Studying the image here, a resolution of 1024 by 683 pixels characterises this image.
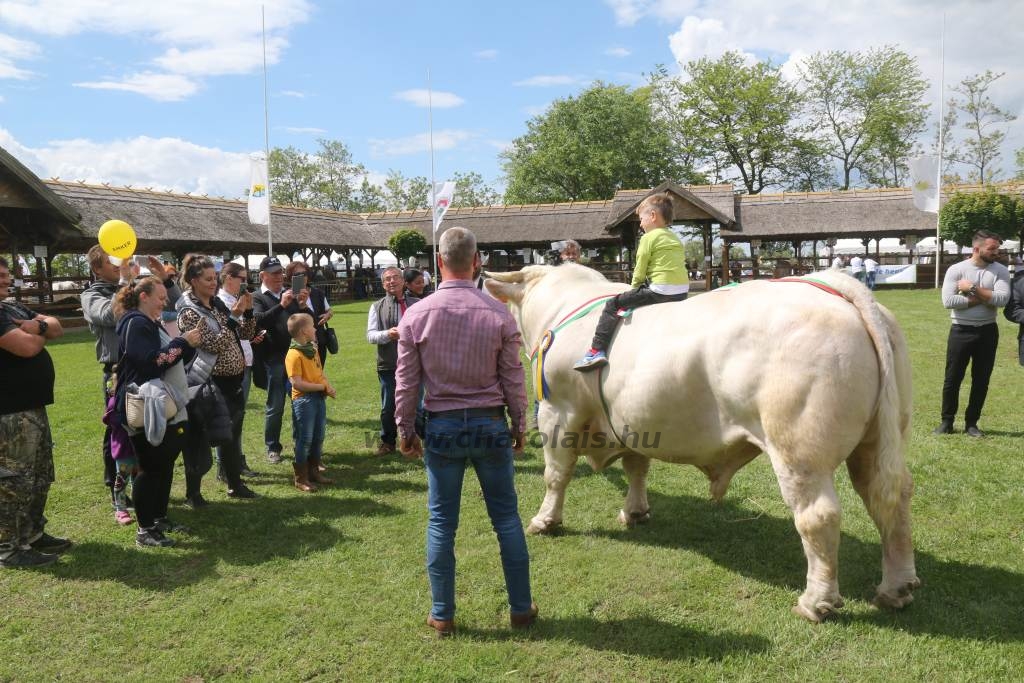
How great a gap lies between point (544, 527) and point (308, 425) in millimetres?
2393

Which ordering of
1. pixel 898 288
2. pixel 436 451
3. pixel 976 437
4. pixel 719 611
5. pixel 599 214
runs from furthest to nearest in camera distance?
pixel 599 214 < pixel 898 288 < pixel 976 437 < pixel 719 611 < pixel 436 451

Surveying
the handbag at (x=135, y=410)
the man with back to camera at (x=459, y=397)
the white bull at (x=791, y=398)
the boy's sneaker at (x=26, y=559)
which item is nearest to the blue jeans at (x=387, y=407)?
the handbag at (x=135, y=410)

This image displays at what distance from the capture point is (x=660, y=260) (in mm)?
4594

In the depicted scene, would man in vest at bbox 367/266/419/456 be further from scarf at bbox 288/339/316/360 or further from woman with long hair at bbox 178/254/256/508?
woman with long hair at bbox 178/254/256/508

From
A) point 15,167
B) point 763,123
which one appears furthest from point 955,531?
point 763,123

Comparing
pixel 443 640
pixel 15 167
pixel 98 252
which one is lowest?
pixel 443 640

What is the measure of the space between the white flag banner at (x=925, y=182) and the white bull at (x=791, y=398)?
26.1 metres

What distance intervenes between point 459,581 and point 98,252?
13.1 feet

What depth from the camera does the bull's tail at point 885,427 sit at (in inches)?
129

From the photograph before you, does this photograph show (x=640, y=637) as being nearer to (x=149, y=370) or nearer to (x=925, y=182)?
(x=149, y=370)

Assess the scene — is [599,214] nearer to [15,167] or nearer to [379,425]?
[15,167]

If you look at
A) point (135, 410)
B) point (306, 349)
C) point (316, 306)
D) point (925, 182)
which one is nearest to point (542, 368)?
point (306, 349)

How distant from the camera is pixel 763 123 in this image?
4812 centimetres

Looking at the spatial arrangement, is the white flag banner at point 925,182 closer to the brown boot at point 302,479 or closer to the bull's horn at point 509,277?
the bull's horn at point 509,277
